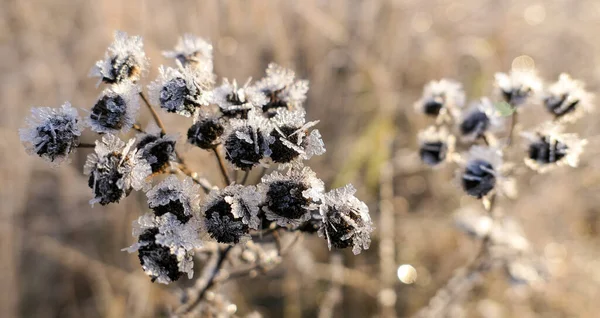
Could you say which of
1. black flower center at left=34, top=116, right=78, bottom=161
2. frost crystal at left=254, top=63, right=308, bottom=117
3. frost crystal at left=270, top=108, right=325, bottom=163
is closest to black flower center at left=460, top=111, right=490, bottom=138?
frost crystal at left=254, top=63, right=308, bottom=117

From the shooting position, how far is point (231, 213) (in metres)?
1.15

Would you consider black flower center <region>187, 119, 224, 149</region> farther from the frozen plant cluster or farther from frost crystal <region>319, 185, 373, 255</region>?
frost crystal <region>319, 185, 373, 255</region>

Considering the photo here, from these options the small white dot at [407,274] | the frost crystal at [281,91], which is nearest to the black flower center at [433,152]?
the frost crystal at [281,91]

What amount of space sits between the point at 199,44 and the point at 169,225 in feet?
2.05

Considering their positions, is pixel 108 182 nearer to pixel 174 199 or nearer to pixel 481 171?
pixel 174 199

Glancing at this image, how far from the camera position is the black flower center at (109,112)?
127 cm

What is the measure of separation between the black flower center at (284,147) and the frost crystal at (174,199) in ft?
0.65

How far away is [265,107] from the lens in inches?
57.3

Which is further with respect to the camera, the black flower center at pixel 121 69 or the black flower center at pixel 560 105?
Result: the black flower center at pixel 560 105

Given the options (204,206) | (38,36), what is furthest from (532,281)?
(38,36)

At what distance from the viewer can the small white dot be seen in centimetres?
265

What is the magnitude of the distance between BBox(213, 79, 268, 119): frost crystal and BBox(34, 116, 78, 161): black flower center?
0.35m

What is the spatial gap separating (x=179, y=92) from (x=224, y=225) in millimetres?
341

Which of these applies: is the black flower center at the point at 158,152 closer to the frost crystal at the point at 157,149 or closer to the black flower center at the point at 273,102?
the frost crystal at the point at 157,149
